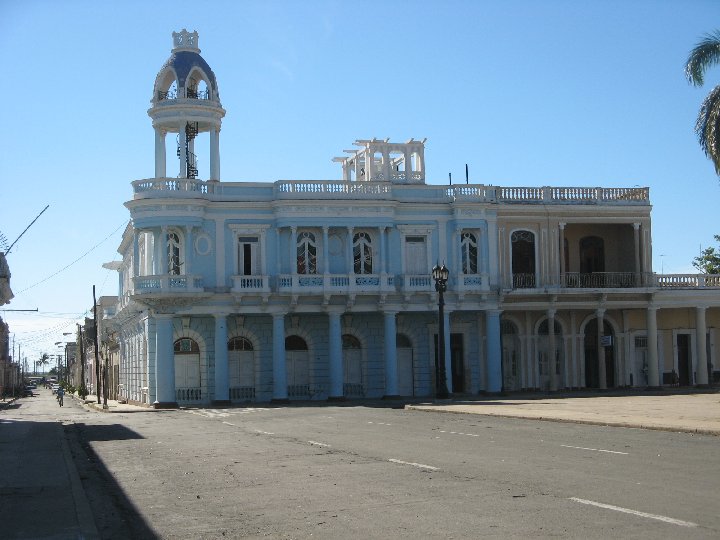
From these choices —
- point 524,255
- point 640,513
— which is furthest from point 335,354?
point 640,513

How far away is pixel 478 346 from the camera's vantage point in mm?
50719

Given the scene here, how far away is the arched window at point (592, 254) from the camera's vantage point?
2112 inches

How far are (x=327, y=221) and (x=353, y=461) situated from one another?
3128 centimetres

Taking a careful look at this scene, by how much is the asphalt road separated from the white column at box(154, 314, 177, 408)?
22.1 meters

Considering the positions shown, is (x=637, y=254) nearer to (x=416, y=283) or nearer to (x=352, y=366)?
(x=416, y=283)

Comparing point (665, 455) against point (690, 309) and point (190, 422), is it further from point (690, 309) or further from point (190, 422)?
point (690, 309)

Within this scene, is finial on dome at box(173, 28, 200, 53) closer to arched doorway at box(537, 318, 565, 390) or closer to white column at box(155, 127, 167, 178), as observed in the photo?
white column at box(155, 127, 167, 178)

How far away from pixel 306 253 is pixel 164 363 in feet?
27.1

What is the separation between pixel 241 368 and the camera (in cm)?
4825

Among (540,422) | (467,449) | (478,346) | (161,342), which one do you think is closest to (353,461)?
(467,449)

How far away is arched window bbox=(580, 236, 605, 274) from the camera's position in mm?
53656

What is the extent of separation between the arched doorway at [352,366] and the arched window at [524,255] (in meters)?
8.68

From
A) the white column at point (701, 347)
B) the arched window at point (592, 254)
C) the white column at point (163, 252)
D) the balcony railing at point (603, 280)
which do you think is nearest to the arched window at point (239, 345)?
the white column at point (163, 252)

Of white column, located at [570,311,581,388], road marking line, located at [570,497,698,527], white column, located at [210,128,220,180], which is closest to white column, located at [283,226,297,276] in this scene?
white column, located at [210,128,220,180]
